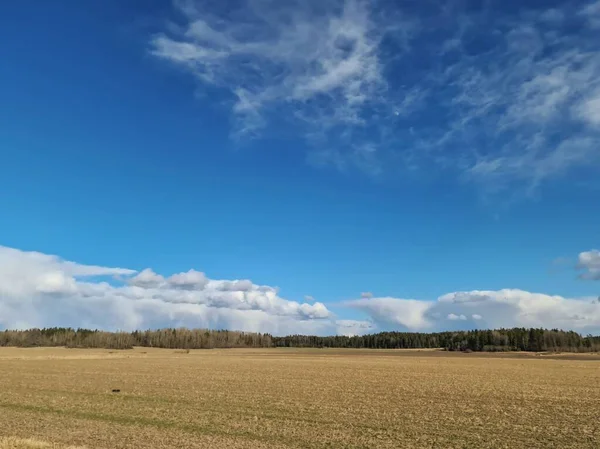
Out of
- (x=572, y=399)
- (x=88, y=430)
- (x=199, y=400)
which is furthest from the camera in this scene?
(x=572, y=399)

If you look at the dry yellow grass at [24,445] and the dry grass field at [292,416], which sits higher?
the dry yellow grass at [24,445]

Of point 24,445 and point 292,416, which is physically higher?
point 24,445

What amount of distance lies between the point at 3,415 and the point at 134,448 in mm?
12540

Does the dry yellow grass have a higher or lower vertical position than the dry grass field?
higher

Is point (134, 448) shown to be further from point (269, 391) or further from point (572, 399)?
point (572, 399)

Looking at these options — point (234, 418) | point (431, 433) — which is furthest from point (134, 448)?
point (431, 433)

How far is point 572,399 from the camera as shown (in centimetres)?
3556

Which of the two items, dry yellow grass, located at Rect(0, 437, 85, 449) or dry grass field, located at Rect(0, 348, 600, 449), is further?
dry grass field, located at Rect(0, 348, 600, 449)

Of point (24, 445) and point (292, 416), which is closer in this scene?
point (24, 445)

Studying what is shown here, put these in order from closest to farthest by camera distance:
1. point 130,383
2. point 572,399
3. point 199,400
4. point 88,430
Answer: point 88,430, point 199,400, point 572,399, point 130,383

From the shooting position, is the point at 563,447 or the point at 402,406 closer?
the point at 563,447

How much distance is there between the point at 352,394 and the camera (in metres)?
37.0

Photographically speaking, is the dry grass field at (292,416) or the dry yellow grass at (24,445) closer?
the dry yellow grass at (24,445)

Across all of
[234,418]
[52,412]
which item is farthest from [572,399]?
[52,412]
